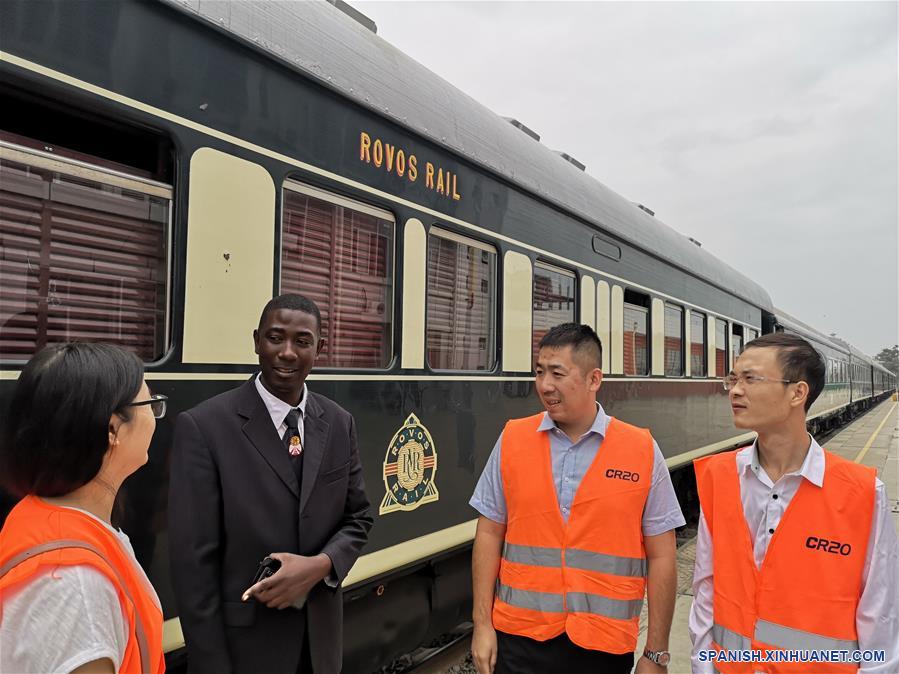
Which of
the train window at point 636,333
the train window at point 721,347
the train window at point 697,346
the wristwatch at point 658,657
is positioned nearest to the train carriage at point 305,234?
the train window at point 636,333

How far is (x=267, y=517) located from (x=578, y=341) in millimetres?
1085

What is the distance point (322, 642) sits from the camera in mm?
2109

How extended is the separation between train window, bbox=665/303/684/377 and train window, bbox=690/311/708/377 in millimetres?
406

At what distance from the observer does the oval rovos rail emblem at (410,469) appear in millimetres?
3248

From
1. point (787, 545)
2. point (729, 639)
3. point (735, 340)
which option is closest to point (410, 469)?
point (729, 639)

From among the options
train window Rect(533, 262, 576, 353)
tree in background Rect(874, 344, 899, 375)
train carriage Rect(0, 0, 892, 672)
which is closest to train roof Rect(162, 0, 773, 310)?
train carriage Rect(0, 0, 892, 672)

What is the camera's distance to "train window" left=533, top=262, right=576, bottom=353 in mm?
4570

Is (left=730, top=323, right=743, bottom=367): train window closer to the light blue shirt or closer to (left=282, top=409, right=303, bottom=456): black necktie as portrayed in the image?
the light blue shirt

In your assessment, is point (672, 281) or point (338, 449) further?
point (672, 281)

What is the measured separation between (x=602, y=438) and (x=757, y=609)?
64cm

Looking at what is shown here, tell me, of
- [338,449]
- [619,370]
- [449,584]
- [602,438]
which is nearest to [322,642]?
[338,449]

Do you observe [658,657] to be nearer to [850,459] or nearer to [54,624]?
[54,624]

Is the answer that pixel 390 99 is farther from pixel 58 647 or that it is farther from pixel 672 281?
pixel 672 281

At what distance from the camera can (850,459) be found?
11414mm
